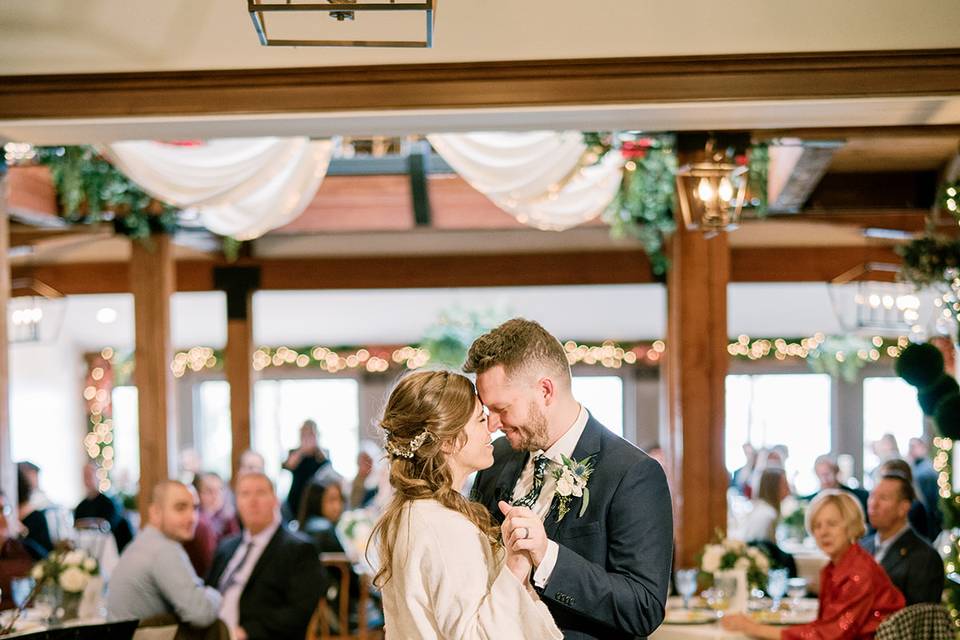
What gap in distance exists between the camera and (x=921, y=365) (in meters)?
5.14

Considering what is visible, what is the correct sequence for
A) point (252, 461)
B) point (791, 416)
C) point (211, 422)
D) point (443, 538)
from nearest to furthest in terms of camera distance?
point (443, 538), point (252, 461), point (791, 416), point (211, 422)

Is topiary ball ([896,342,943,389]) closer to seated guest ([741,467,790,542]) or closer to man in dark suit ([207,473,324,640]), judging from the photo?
seated guest ([741,467,790,542])

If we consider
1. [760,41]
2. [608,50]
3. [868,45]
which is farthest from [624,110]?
[868,45]

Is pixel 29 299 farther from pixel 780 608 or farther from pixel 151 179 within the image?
pixel 780 608

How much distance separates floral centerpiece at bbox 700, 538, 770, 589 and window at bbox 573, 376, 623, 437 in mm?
8345

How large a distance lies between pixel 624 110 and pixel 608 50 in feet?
0.73

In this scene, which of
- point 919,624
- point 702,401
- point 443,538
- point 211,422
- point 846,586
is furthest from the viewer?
point 211,422

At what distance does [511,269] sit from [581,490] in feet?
24.3

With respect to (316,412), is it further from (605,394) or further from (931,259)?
(931,259)

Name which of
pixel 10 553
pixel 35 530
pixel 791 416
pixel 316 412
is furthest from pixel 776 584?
pixel 316 412

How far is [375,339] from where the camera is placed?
13.7m

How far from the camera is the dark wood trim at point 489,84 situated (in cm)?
392

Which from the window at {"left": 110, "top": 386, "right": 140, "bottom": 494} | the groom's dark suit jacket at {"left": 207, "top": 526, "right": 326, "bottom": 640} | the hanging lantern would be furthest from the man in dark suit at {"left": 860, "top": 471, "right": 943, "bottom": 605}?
the window at {"left": 110, "top": 386, "right": 140, "bottom": 494}

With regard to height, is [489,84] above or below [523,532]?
above
